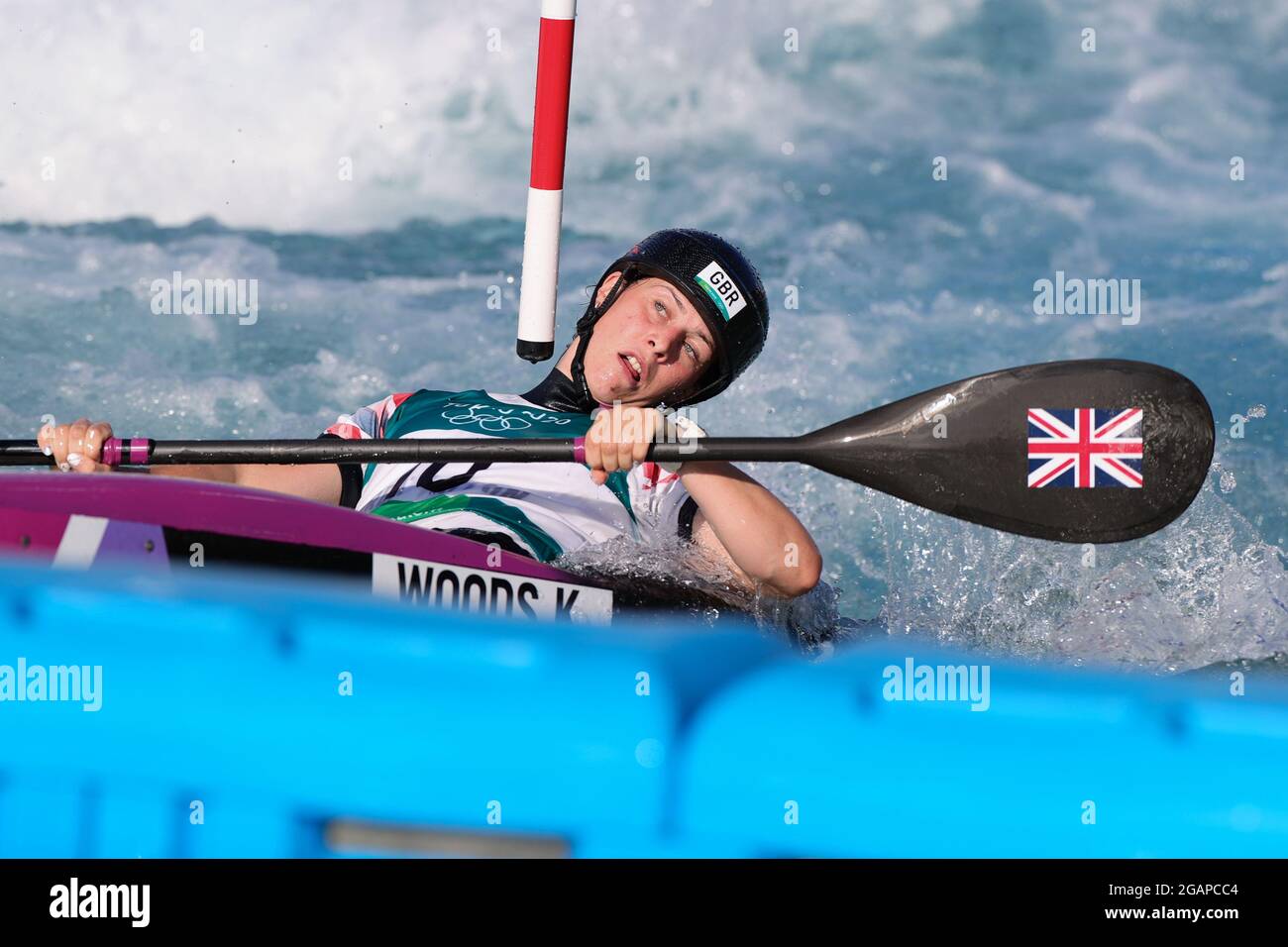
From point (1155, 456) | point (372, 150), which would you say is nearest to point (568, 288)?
point (372, 150)

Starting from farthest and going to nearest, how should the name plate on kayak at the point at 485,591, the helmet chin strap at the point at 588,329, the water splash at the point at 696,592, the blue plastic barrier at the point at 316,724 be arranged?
the helmet chin strap at the point at 588,329, the water splash at the point at 696,592, the name plate on kayak at the point at 485,591, the blue plastic barrier at the point at 316,724

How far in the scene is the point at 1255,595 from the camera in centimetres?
217

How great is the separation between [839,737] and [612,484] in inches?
44.2

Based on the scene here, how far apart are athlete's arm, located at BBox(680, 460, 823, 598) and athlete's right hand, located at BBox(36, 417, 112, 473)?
2.90ft

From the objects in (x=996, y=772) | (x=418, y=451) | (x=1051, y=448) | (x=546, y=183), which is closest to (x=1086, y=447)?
(x=1051, y=448)

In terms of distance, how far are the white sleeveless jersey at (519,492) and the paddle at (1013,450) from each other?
24 centimetres

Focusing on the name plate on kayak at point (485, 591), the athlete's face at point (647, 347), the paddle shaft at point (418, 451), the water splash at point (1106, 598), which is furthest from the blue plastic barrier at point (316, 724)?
the athlete's face at point (647, 347)

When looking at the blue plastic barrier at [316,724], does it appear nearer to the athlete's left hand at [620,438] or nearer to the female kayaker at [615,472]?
the athlete's left hand at [620,438]

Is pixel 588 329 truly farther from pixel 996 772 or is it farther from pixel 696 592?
pixel 996 772

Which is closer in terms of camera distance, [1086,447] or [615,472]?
[1086,447]

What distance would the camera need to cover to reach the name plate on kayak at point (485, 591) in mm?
1718

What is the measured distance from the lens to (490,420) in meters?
2.29

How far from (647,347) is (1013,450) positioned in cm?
74

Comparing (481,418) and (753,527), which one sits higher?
(481,418)
